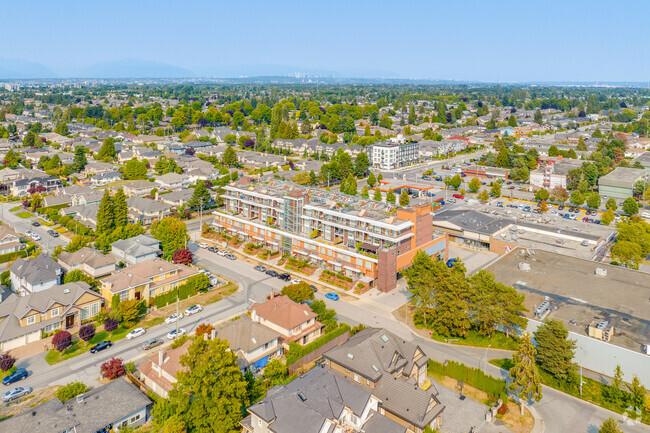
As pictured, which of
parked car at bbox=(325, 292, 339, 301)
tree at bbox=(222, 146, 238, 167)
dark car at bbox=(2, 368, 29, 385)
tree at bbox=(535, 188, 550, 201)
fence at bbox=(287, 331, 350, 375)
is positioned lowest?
parked car at bbox=(325, 292, 339, 301)

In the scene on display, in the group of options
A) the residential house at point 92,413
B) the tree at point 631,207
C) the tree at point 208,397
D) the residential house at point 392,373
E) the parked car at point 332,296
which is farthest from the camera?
the tree at point 631,207

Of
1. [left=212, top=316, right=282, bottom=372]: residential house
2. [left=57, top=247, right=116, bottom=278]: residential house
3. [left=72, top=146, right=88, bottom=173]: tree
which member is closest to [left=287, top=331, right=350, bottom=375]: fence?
[left=212, top=316, right=282, bottom=372]: residential house

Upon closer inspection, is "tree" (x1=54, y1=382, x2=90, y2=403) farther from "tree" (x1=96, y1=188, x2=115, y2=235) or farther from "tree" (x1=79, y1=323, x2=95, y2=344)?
"tree" (x1=96, y1=188, x2=115, y2=235)

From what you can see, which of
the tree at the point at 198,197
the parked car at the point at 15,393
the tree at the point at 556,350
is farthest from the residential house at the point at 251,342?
the tree at the point at 198,197

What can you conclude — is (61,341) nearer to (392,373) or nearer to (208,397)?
(208,397)

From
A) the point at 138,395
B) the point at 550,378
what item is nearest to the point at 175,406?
the point at 138,395

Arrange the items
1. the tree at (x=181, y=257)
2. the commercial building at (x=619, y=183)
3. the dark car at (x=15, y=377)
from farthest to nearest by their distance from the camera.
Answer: the commercial building at (x=619, y=183)
the tree at (x=181, y=257)
the dark car at (x=15, y=377)

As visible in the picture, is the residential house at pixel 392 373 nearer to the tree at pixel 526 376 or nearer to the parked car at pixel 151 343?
the tree at pixel 526 376
